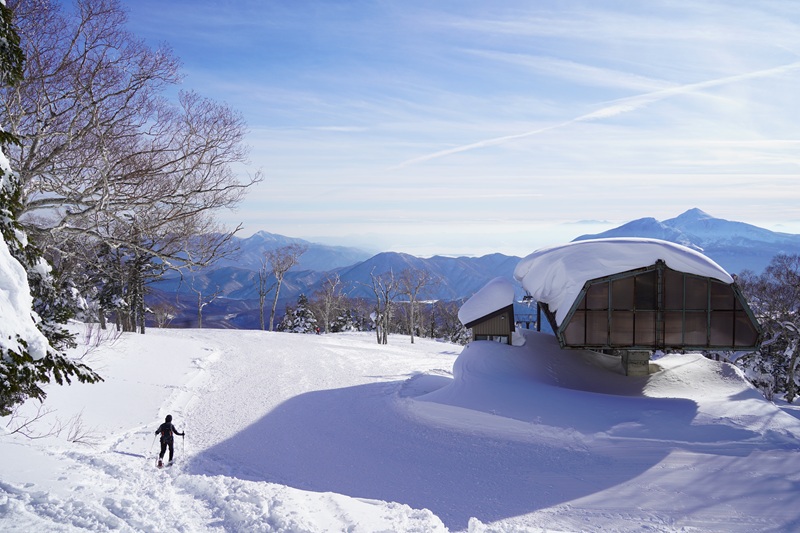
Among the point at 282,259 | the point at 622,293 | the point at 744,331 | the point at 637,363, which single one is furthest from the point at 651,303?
the point at 282,259

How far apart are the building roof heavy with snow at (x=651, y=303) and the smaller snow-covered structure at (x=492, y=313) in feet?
10.2

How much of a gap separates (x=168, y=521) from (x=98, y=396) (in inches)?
407

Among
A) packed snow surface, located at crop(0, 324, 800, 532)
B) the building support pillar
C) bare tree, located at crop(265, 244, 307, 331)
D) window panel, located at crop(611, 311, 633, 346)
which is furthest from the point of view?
bare tree, located at crop(265, 244, 307, 331)

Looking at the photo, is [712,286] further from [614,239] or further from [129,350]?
[129,350]

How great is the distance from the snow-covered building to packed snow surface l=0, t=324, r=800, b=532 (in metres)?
2.03

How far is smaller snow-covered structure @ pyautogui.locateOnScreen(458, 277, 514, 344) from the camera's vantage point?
20.7 meters

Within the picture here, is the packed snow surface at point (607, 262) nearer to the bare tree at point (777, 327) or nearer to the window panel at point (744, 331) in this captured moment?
the window panel at point (744, 331)

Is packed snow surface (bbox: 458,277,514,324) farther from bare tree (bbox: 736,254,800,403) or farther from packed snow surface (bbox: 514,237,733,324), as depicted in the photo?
bare tree (bbox: 736,254,800,403)

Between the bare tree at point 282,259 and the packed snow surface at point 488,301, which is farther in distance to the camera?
the bare tree at point 282,259

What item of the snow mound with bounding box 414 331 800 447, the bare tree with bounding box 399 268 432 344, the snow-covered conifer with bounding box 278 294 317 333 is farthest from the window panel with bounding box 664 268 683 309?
the snow-covered conifer with bounding box 278 294 317 333

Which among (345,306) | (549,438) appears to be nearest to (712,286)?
(549,438)

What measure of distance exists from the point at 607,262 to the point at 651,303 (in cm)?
217

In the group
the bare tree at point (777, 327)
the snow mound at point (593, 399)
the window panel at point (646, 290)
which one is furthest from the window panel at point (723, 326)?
the bare tree at point (777, 327)

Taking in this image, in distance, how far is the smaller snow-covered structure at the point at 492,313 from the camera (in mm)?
20688
